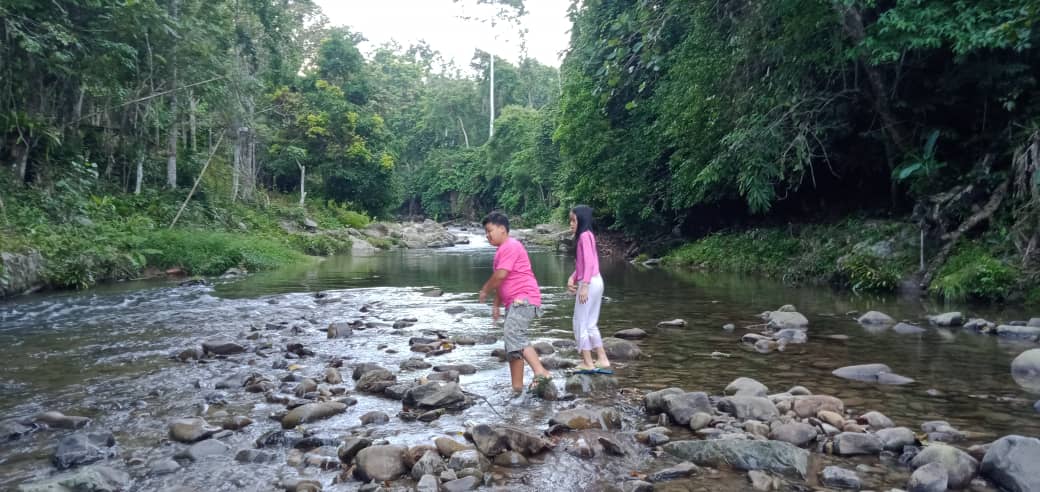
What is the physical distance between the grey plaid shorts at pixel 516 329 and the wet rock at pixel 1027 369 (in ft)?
14.7

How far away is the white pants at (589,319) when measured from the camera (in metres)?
6.55

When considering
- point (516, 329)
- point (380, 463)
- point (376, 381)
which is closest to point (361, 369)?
point (376, 381)

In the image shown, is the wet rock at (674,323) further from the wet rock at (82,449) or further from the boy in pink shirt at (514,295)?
the wet rock at (82,449)

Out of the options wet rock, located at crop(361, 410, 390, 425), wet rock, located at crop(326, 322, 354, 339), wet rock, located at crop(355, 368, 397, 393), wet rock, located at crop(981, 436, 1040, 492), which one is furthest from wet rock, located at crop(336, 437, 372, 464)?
wet rock, located at crop(326, 322, 354, 339)

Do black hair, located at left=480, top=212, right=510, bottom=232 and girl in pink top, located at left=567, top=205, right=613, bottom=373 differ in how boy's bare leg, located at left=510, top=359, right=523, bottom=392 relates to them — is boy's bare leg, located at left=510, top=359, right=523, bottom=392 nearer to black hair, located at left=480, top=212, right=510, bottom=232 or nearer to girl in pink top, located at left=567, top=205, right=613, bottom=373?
girl in pink top, located at left=567, top=205, right=613, bottom=373

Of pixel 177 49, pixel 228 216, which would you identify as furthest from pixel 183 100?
pixel 228 216

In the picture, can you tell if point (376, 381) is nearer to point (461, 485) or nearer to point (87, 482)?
point (461, 485)

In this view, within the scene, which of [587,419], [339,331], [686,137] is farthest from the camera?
[686,137]

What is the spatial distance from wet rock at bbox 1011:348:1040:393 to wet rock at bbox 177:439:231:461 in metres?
6.72

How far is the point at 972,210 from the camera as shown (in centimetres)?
1206

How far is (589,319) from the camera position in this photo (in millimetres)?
6609

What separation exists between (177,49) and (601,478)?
827 inches

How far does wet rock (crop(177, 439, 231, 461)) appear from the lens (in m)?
4.48

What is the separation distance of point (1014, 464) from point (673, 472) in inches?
74.5
